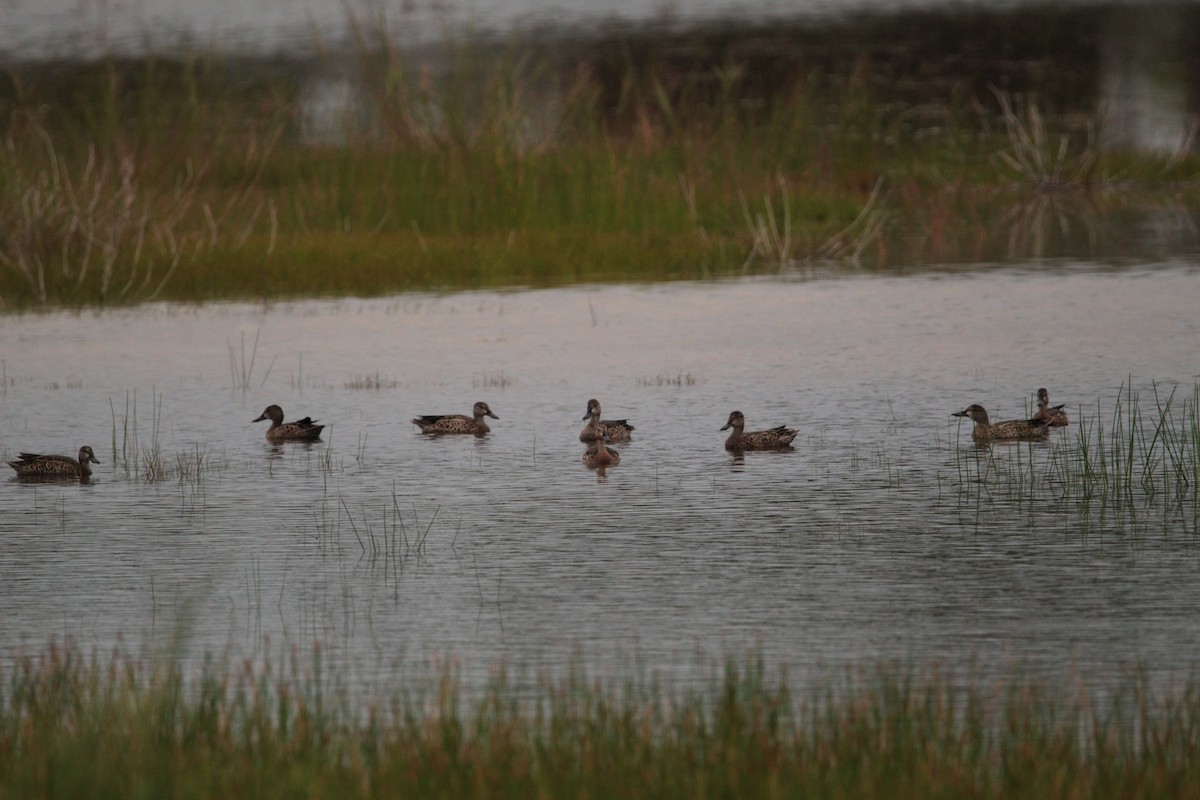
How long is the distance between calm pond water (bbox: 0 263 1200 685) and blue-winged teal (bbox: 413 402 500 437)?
0.41ft

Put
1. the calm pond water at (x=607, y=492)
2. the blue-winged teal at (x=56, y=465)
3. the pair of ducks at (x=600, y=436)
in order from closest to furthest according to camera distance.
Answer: the calm pond water at (x=607, y=492) → the blue-winged teal at (x=56, y=465) → the pair of ducks at (x=600, y=436)

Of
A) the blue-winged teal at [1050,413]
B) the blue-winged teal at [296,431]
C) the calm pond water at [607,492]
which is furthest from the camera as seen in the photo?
the blue-winged teal at [296,431]

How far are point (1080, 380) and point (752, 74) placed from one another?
3410 centimetres

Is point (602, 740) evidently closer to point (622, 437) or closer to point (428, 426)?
point (622, 437)

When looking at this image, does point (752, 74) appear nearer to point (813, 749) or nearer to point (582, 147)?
point (582, 147)

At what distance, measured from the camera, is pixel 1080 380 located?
1675 centimetres

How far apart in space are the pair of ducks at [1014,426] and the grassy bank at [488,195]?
30.6 feet

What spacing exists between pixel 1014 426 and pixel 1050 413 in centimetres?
42

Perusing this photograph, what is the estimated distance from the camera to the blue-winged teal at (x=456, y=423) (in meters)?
15.0

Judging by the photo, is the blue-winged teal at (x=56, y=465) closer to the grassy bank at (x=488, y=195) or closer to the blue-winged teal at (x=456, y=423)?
the blue-winged teal at (x=456, y=423)

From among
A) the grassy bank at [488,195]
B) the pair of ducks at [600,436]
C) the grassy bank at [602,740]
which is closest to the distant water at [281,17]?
the grassy bank at [488,195]

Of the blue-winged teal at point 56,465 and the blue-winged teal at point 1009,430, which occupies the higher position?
the blue-winged teal at point 1009,430

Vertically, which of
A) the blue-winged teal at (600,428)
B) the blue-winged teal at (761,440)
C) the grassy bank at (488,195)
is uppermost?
the grassy bank at (488,195)

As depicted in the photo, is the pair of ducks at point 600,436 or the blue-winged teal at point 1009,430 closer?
the pair of ducks at point 600,436
